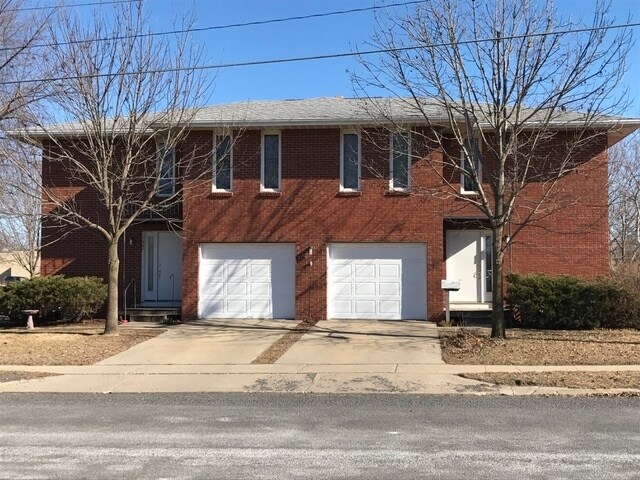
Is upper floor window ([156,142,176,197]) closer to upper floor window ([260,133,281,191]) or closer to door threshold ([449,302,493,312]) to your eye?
upper floor window ([260,133,281,191])

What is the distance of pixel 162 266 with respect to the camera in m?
18.8

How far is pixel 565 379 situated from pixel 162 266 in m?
13.0

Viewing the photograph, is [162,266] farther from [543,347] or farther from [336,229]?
[543,347]

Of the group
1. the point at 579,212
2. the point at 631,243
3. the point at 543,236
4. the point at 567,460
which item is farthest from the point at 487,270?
the point at 631,243

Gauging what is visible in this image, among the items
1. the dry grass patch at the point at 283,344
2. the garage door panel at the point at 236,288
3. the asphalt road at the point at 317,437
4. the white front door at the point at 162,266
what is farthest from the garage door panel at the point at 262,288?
the asphalt road at the point at 317,437

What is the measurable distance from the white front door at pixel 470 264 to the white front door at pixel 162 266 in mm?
8428

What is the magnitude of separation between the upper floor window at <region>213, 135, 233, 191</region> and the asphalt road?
Result: 9557 mm

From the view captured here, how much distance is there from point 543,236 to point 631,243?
75.7 ft

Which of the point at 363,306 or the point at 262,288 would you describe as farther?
the point at 262,288

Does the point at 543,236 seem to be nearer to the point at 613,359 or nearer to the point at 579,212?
A: the point at 579,212

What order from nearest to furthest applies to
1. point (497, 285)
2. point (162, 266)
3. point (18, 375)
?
point (18, 375), point (497, 285), point (162, 266)

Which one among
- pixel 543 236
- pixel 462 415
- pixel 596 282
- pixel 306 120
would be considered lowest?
pixel 462 415

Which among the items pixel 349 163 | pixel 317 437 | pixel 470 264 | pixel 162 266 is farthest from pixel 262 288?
pixel 317 437

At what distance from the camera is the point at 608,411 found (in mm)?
7562
